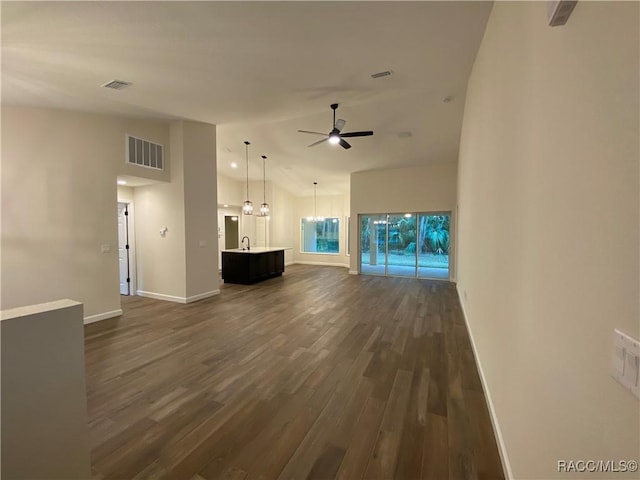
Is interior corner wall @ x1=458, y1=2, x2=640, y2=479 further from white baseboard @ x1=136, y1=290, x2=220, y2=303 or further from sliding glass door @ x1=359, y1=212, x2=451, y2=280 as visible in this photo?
sliding glass door @ x1=359, y1=212, x2=451, y2=280

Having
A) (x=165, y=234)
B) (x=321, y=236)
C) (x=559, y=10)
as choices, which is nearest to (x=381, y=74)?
(x=559, y=10)

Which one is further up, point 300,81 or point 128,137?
point 300,81

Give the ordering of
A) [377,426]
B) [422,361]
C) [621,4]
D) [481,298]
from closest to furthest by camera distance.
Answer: [621,4], [377,426], [481,298], [422,361]

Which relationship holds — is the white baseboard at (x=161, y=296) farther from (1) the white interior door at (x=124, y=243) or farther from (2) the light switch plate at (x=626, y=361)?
(2) the light switch plate at (x=626, y=361)

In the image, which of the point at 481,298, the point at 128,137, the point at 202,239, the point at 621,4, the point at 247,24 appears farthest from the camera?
the point at 202,239

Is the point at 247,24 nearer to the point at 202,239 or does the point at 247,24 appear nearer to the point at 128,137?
Answer: the point at 128,137

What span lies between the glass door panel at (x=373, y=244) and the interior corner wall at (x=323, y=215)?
6.10ft

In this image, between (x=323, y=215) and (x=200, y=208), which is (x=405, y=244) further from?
(x=200, y=208)

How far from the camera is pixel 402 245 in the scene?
8.47 m

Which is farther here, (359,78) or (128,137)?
(128,137)

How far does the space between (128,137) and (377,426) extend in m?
5.71

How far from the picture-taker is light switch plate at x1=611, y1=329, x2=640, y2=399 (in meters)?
0.68

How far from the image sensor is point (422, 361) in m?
3.10

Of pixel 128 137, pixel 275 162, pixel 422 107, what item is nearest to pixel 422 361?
pixel 422 107
